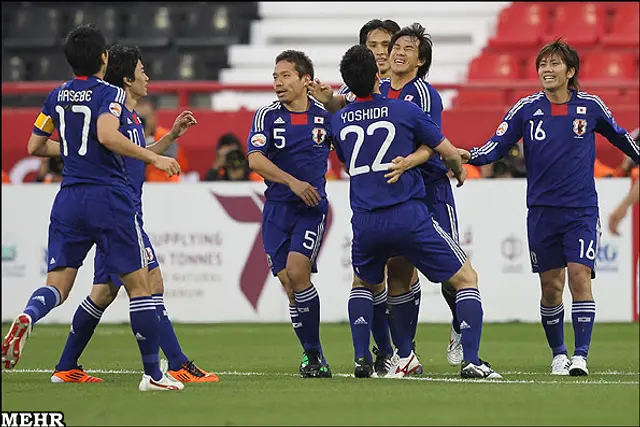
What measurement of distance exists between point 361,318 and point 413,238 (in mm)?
724

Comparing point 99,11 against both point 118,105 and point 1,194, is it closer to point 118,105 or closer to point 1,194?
point 1,194

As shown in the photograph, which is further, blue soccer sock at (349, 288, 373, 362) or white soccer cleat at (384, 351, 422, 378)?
white soccer cleat at (384, 351, 422, 378)

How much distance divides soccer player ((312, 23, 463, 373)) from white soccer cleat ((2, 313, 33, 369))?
104 inches

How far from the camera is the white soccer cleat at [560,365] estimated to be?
9047mm

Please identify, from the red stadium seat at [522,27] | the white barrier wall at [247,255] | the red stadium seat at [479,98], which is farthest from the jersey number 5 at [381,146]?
the red stadium seat at [522,27]

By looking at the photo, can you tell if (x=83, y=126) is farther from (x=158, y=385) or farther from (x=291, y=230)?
(x=291, y=230)

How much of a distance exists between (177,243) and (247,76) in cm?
728

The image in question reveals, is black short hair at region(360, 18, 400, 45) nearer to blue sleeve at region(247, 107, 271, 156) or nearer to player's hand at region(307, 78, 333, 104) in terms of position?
player's hand at region(307, 78, 333, 104)

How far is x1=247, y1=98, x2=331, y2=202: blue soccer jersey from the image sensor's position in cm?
892

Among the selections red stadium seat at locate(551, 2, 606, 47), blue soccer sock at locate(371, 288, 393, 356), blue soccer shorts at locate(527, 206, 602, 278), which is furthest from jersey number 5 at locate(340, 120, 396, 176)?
red stadium seat at locate(551, 2, 606, 47)

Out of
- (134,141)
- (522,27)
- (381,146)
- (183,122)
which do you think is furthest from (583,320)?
(522,27)

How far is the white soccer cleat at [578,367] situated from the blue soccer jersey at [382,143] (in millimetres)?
1620

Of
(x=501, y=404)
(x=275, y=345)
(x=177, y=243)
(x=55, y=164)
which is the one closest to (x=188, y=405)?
(x=501, y=404)

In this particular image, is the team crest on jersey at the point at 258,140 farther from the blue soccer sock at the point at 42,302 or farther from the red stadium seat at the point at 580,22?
the red stadium seat at the point at 580,22
